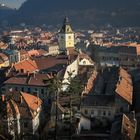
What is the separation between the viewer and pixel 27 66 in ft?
219

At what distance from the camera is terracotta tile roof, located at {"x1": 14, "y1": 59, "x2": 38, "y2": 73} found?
64.3m

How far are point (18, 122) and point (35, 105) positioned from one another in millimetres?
4000

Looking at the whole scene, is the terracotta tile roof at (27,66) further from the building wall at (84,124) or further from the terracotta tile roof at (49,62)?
the building wall at (84,124)

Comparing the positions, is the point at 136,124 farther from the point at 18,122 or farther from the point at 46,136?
→ the point at 18,122

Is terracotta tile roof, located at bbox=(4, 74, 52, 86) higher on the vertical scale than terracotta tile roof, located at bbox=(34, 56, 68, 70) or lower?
lower

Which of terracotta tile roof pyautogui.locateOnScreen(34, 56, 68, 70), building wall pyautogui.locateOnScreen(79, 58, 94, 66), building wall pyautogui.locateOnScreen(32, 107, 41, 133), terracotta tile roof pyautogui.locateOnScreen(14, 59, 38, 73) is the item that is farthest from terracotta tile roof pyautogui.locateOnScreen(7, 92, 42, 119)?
building wall pyautogui.locateOnScreen(79, 58, 94, 66)

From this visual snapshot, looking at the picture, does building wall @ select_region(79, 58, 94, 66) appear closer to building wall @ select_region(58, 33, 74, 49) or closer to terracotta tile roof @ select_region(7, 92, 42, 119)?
building wall @ select_region(58, 33, 74, 49)

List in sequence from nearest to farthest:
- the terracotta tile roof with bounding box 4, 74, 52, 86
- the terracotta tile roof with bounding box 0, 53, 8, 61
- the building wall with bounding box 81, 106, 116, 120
→ the building wall with bounding box 81, 106, 116, 120, the terracotta tile roof with bounding box 4, 74, 52, 86, the terracotta tile roof with bounding box 0, 53, 8, 61

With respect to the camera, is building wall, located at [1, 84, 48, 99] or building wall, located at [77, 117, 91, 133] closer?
building wall, located at [77, 117, 91, 133]

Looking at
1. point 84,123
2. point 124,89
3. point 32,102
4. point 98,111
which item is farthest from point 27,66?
point 84,123

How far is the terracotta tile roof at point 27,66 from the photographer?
64312mm

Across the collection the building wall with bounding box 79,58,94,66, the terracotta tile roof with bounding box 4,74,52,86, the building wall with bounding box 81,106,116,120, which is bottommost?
the building wall with bounding box 81,106,116,120

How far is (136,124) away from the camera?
142 feet

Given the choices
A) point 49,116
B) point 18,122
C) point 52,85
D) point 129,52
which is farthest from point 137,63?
point 52,85
